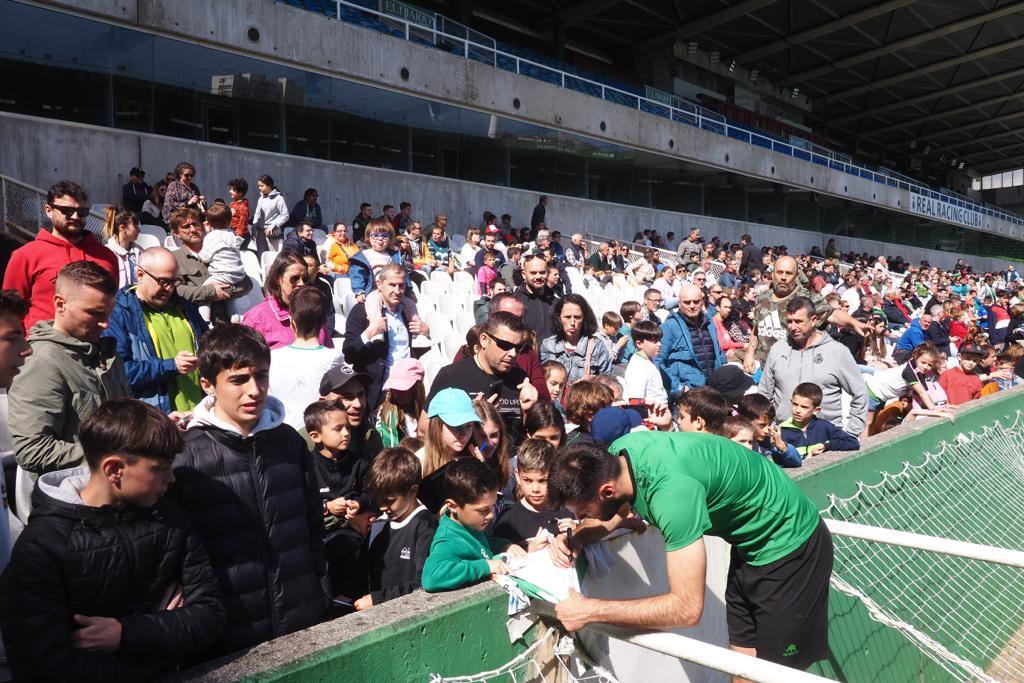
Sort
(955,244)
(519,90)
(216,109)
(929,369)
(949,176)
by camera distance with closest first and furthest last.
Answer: (929,369), (216,109), (519,90), (955,244), (949,176)

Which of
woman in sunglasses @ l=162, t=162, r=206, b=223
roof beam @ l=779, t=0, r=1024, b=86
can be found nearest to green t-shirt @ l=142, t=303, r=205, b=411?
woman in sunglasses @ l=162, t=162, r=206, b=223

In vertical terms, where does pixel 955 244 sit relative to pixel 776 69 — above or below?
below

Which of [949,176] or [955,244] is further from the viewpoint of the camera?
[949,176]

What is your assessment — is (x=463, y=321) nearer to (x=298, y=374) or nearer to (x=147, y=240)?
(x=147, y=240)

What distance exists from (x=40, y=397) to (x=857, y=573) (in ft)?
13.2

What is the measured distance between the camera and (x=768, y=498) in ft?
9.39

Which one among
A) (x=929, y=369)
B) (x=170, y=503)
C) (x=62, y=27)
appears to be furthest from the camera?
(x=62, y=27)

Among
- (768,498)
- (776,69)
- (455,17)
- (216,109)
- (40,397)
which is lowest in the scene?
(768,498)

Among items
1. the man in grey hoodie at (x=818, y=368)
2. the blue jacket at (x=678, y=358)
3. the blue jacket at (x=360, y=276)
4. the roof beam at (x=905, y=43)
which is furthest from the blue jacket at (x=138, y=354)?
the roof beam at (x=905, y=43)

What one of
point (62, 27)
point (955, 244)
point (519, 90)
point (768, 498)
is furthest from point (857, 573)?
point (955, 244)

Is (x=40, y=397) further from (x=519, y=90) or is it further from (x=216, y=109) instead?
(x=519, y=90)

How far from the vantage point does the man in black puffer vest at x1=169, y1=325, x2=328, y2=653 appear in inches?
84.9

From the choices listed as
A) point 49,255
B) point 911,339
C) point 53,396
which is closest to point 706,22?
point 911,339

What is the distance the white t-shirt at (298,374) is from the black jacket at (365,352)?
78 cm
